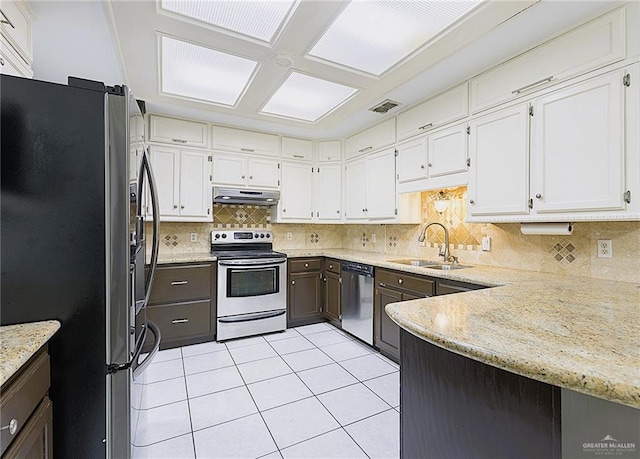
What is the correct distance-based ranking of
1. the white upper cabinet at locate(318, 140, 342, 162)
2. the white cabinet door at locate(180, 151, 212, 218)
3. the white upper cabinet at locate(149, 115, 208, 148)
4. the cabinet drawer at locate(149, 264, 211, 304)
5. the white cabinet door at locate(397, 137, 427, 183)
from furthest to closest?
the white upper cabinet at locate(318, 140, 342, 162) < the white cabinet door at locate(180, 151, 212, 218) < the white upper cabinet at locate(149, 115, 208, 148) < the cabinet drawer at locate(149, 264, 211, 304) < the white cabinet door at locate(397, 137, 427, 183)

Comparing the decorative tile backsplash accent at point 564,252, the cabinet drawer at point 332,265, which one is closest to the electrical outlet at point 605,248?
the decorative tile backsplash accent at point 564,252

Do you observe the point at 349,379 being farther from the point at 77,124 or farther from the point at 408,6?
the point at 408,6

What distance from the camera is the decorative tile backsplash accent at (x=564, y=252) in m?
2.04

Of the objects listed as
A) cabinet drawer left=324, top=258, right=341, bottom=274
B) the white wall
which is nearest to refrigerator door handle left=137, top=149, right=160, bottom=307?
the white wall

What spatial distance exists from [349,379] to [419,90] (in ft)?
8.11

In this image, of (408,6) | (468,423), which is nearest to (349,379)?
(468,423)

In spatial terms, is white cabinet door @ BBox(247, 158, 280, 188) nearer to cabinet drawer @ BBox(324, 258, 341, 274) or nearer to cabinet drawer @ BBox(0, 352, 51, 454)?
cabinet drawer @ BBox(324, 258, 341, 274)

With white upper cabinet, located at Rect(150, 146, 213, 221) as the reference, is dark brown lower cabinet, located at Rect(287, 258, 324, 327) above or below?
below

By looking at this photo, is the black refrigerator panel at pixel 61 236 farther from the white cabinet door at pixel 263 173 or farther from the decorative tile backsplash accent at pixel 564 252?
the decorative tile backsplash accent at pixel 564 252

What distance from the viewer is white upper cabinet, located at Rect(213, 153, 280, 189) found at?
11.4 ft

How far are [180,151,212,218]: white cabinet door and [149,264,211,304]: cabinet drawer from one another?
634 mm

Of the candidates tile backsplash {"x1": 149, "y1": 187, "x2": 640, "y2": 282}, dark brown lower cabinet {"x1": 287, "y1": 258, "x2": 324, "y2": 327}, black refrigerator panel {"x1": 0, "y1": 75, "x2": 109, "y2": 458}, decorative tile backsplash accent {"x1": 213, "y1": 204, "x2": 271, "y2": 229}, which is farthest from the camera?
decorative tile backsplash accent {"x1": 213, "y1": 204, "x2": 271, "y2": 229}

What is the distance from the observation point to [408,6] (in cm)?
162

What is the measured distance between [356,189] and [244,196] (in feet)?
4.46
